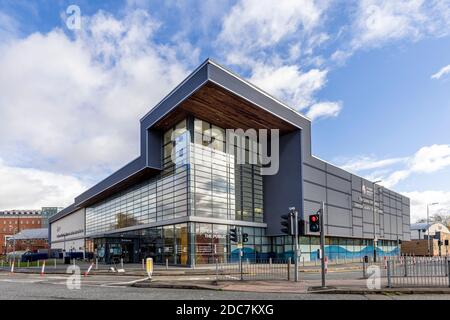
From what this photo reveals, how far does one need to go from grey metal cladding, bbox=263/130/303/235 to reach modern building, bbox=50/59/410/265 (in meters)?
0.11

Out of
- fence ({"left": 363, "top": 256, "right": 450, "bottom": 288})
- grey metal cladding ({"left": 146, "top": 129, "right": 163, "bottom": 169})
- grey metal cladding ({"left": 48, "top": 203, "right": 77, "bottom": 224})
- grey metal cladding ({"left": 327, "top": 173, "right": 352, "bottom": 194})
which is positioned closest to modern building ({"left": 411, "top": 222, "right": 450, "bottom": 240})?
grey metal cladding ({"left": 327, "top": 173, "right": 352, "bottom": 194})

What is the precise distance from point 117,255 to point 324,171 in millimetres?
25022

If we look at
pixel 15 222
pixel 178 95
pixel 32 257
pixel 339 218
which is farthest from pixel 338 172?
pixel 15 222

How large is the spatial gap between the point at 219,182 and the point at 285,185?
297 inches

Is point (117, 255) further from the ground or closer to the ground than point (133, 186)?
closer to the ground

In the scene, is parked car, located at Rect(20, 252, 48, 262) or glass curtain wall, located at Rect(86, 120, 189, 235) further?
parked car, located at Rect(20, 252, 48, 262)

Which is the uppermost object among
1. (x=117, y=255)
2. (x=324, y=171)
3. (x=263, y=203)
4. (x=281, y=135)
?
(x=281, y=135)

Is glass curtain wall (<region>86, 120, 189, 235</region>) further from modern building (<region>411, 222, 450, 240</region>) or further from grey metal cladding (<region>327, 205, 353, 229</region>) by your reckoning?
modern building (<region>411, 222, 450, 240</region>)

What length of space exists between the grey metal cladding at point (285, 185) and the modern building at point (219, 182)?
0.35 feet

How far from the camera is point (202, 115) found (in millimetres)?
38438

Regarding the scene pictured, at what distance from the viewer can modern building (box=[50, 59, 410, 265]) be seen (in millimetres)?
37000
